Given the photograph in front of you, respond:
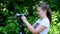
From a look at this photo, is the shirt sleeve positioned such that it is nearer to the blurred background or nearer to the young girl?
the young girl

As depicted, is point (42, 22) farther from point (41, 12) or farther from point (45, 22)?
point (41, 12)

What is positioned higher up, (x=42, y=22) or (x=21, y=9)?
(x=42, y=22)

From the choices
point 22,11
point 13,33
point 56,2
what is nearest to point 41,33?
point 13,33

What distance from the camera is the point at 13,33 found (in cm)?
551

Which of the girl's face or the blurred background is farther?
the blurred background

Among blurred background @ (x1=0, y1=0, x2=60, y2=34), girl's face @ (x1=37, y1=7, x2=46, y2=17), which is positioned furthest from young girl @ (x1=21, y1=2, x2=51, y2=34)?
blurred background @ (x1=0, y1=0, x2=60, y2=34)

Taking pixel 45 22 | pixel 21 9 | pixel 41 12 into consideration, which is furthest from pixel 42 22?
pixel 21 9

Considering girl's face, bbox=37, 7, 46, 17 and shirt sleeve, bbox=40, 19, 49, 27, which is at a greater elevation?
girl's face, bbox=37, 7, 46, 17

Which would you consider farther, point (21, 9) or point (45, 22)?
point (21, 9)

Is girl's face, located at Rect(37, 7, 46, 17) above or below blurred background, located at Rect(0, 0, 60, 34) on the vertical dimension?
above

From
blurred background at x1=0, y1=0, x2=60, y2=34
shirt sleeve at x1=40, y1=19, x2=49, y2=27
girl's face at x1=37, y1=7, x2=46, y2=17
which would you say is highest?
girl's face at x1=37, y1=7, x2=46, y2=17

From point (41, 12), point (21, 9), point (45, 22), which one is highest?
point (41, 12)

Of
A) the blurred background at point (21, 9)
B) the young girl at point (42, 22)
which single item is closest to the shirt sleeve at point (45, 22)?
the young girl at point (42, 22)

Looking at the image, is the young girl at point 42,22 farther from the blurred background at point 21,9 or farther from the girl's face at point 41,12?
the blurred background at point 21,9
